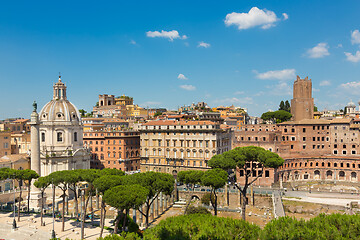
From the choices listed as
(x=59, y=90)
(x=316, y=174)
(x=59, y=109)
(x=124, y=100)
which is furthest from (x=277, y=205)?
(x=124, y=100)

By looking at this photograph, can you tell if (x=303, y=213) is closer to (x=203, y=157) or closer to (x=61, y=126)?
(x=203, y=157)

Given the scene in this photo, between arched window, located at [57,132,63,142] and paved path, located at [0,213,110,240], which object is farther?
arched window, located at [57,132,63,142]

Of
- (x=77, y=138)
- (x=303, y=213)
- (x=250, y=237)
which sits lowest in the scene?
(x=303, y=213)

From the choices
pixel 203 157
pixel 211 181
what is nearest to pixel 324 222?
pixel 211 181

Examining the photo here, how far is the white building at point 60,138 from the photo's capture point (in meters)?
61.7

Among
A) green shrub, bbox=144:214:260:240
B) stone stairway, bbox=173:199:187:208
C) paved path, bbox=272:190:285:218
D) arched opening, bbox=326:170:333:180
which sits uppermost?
green shrub, bbox=144:214:260:240

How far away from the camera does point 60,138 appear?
63969 millimetres

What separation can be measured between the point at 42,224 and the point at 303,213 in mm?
41570

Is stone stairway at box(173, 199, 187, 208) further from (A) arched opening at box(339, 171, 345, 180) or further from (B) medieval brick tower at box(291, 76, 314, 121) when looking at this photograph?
(B) medieval brick tower at box(291, 76, 314, 121)

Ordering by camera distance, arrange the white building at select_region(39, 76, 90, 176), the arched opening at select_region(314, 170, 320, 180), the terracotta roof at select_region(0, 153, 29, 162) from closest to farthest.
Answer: the terracotta roof at select_region(0, 153, 29, 162) → the white building at select_region(39, 76, 90, 176) → the arched opening at select_region(314, 170, 320, 180)

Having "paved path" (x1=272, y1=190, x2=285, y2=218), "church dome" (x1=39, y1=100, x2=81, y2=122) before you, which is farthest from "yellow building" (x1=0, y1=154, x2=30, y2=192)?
"paved path" (x1=272, y1=190, x2=285, y2=218)

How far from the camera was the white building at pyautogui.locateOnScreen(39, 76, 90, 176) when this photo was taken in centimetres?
6172

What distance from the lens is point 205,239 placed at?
2198 cm

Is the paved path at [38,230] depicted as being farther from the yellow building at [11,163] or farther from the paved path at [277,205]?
the paved path at [277,205]
